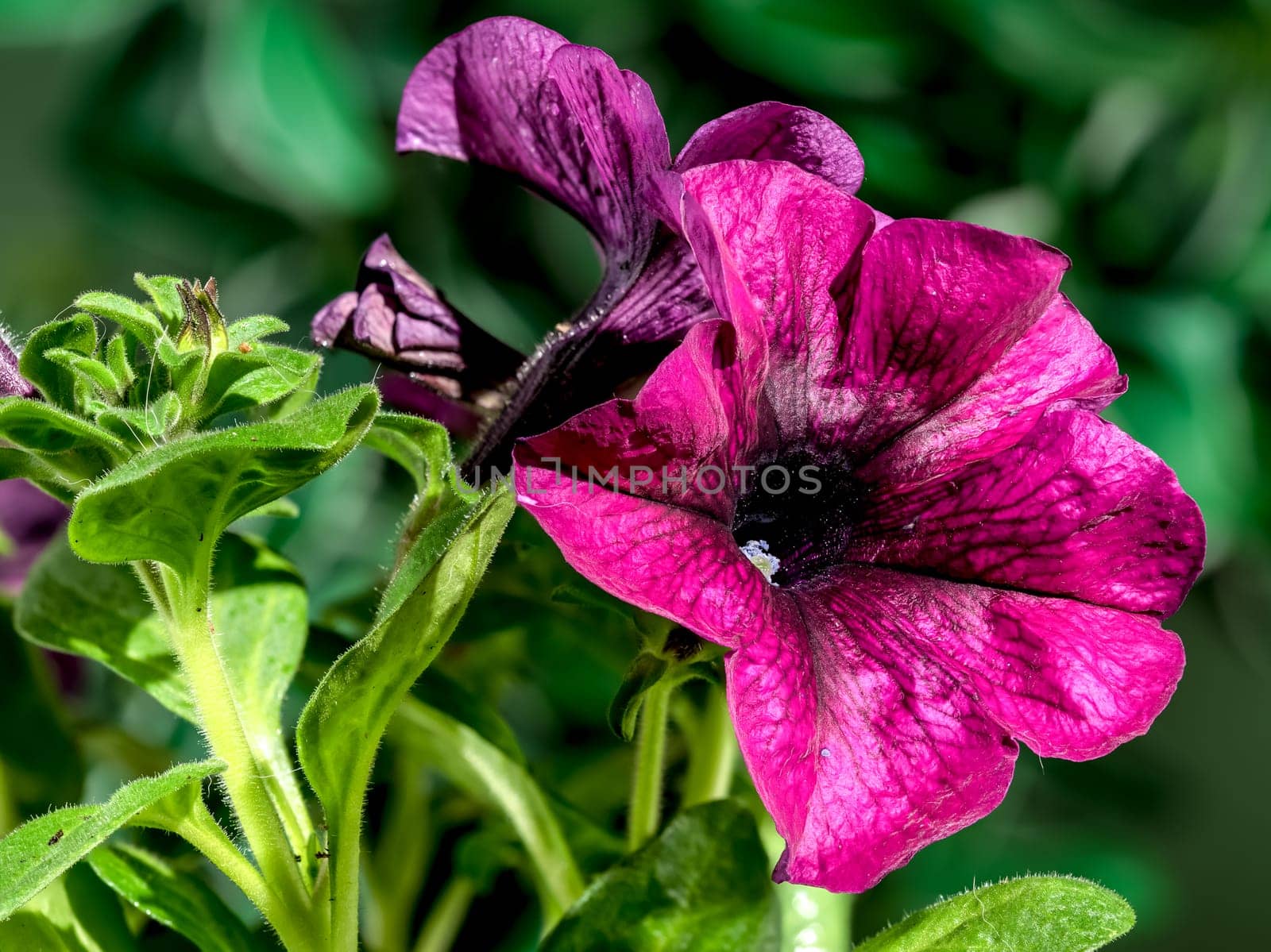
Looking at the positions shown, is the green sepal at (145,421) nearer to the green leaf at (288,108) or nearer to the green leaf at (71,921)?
the green leaf at (71,921)

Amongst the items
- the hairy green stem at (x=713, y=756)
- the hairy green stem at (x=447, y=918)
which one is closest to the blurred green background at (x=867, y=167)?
the hairy green stem at (x=447, y=918)

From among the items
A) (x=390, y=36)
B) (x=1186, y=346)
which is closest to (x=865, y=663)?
(x=1186, y=346)

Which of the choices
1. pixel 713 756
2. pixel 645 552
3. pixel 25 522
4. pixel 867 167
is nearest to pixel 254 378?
pixel 645 552

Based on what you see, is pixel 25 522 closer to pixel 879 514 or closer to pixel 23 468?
pixel 23 468

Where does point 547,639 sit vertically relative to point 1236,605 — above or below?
above

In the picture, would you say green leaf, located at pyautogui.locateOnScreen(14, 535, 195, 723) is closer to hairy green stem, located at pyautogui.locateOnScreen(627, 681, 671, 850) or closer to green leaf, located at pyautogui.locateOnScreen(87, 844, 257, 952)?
green leaf, located at pyautogui.locateOnScreen(87, 844, 257, 952)

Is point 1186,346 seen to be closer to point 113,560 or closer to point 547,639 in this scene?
point 547,639

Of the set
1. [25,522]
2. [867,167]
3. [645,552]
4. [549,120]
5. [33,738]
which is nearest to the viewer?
[645,552]
